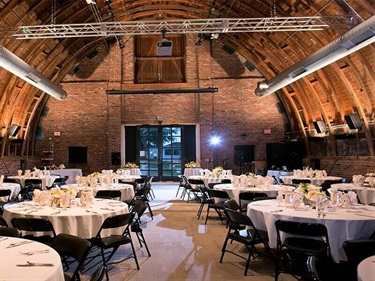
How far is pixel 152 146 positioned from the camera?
16984 millimetres

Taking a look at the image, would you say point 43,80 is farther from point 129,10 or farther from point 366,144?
point 366,144

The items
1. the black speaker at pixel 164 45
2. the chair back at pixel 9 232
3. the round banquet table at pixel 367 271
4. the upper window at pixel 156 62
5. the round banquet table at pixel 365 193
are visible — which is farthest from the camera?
the upper window at pixel 156 62

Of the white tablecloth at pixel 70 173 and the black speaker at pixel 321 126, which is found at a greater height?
the black speaker at pixel 321 126

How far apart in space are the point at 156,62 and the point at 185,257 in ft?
42.2

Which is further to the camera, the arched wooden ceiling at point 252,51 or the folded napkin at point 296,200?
the arched wooden ceiling at point 252,51

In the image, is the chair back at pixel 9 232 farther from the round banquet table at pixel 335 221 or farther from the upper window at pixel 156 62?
the upper window at pixel 156 62

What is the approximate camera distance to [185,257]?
205 inches

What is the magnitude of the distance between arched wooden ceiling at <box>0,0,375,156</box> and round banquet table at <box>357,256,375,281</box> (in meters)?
7.01

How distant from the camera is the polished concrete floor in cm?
446

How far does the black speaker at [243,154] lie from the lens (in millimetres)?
16125

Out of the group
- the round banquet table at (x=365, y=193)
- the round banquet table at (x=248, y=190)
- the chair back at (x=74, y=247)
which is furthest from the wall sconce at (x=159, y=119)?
the chair back at (x=74, y=247)

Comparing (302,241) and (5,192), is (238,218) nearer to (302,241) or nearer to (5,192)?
(302,241)

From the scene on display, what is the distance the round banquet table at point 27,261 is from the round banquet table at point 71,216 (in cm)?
122

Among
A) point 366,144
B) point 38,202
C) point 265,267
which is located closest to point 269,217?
point 265,267
